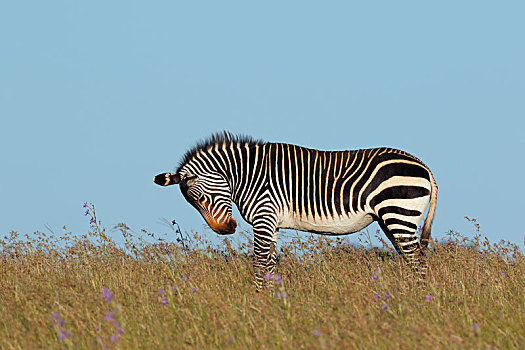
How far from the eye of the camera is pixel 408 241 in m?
9.35

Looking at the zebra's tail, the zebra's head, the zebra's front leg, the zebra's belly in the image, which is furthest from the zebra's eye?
the zebra's tail

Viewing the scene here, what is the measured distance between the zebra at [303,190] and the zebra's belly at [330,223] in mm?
17

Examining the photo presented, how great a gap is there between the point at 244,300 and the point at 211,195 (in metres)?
4.26

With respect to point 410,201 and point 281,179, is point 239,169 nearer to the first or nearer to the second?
point 281,179

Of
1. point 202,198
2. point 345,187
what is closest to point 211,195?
point 202,198

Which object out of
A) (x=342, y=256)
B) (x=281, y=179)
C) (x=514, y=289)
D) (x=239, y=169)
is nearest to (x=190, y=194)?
(x=239, y=169)

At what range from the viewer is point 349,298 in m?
6.65

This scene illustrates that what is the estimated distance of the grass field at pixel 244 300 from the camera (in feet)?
17.3

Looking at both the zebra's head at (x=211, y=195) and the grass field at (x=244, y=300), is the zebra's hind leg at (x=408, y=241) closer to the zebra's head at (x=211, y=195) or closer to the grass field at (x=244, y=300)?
the grass field at (x=244, y=300)

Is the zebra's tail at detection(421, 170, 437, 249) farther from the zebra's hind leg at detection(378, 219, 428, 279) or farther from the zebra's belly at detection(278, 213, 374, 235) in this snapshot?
the zebra's belly at detection(278, 213, 374, 235)

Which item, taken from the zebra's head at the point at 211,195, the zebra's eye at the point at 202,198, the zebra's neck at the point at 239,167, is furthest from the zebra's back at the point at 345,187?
the zebra's eye at the point at 202,198

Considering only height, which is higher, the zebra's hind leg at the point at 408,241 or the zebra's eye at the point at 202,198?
the zebra's eye at the point at 202,198

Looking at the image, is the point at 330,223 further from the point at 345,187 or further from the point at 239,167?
the point at 239,167

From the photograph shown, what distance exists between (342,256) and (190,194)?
9.42 ft
